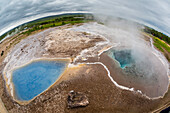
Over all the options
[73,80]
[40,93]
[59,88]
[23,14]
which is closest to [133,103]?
[73,80]

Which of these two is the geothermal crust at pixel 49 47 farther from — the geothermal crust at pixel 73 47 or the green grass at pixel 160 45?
the green grass at pixel 160 45

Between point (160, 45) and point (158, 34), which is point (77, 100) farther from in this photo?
point (158, 34)

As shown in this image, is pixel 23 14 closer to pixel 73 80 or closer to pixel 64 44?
pixel 64 44

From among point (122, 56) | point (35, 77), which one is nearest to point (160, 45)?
point (122, 56)

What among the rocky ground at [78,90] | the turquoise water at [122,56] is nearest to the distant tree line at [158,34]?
the turquoise water at [122,56]

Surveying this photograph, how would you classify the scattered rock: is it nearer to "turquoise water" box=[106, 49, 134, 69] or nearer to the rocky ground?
the rocky ground

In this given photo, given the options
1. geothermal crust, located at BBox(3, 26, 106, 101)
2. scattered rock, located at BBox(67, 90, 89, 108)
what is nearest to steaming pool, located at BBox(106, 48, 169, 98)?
geothermal crust, located at BBox(3, 26, 106, 101)
